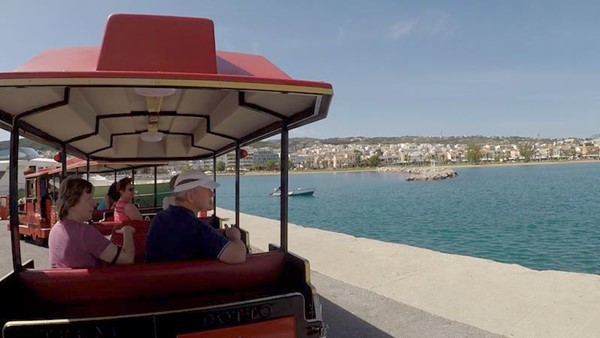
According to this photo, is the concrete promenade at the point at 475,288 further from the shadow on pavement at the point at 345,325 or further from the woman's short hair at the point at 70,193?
the woman's short hair at the point at 70,193

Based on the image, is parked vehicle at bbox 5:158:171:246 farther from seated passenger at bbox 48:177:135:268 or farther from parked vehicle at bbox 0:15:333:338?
seated passenger at bbox 48:177:135:268

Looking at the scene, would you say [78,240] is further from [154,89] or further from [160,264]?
[154,89]

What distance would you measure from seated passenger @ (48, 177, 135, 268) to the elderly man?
9.1 inches

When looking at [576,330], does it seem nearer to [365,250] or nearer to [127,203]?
[365,250]

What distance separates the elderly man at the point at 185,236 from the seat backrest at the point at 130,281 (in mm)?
117

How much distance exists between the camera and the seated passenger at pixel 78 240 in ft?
10.2

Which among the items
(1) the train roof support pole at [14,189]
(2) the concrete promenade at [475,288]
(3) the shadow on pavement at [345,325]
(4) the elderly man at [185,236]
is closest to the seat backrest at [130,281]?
(4) the elderly man at [185,236]

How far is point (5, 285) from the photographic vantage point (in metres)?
3.06

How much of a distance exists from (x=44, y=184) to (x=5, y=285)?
35.4 ft

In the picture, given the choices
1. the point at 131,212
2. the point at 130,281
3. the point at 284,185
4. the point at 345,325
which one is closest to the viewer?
the point at 130,281

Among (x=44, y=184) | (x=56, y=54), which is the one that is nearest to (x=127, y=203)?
(x=56, y=54)

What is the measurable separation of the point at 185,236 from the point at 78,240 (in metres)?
0.72

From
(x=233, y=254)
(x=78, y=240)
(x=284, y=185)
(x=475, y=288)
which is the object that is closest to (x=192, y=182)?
(x=233, y=254)

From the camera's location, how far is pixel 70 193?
3332 millimetres
